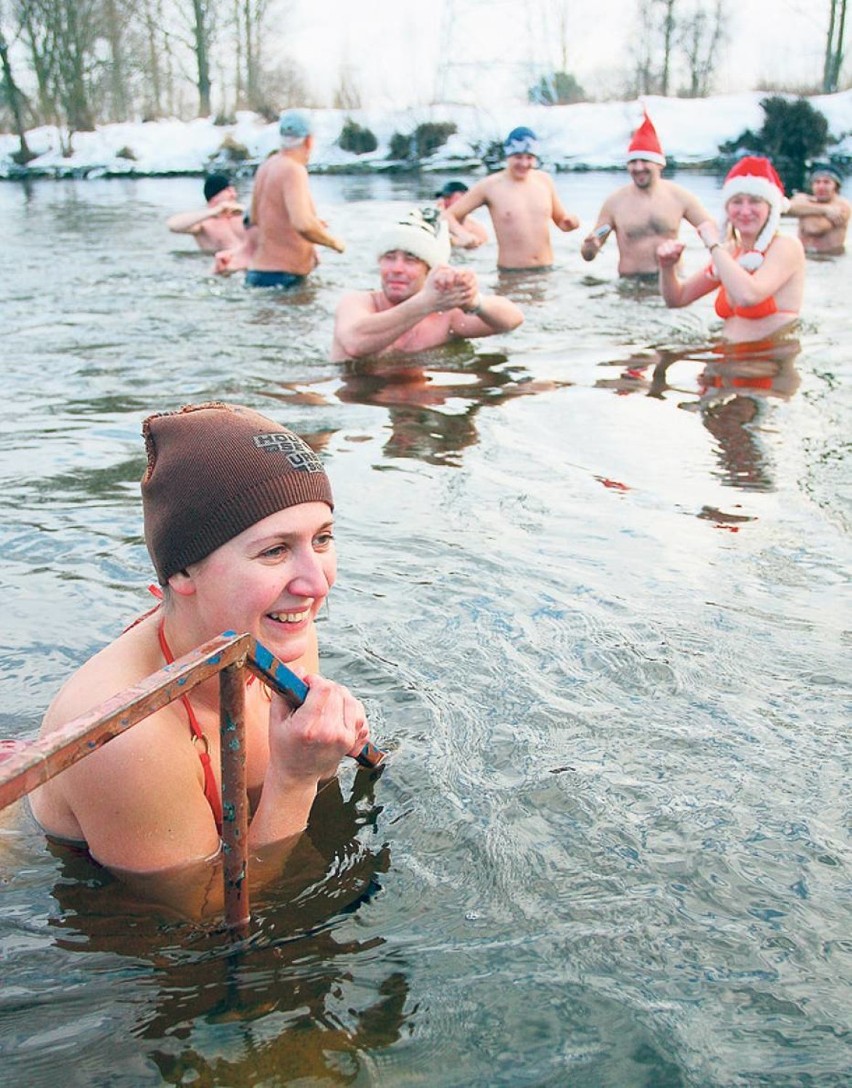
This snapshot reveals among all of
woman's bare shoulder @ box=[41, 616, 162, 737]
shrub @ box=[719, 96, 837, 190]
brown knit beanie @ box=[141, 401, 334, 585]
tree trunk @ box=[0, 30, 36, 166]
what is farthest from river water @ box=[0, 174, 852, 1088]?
tree trunk @ box=[0, 30, 36, 166]

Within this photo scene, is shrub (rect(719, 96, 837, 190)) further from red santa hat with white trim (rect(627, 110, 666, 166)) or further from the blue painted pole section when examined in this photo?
the blue painted pole section

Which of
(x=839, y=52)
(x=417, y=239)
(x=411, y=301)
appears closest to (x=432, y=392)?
(x=411, y=301)

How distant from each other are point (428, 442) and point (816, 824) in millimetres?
3664

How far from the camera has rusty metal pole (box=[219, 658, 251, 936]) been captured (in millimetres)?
1917

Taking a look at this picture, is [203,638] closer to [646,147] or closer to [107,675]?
[107,675]

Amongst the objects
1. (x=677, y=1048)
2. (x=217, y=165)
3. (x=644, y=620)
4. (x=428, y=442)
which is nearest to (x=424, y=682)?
(x=644, y=620)

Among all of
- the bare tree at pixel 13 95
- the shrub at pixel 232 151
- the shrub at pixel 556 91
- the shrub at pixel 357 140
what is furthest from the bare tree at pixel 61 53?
the shrub at pixel 556 91

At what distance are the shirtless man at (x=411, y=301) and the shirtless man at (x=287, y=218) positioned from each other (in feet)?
10.2

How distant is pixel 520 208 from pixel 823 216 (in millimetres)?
3799

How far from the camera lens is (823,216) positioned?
1353cm

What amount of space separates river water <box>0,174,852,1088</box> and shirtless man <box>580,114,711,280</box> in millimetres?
4434

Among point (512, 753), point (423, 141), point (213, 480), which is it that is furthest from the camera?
point (423, 141)

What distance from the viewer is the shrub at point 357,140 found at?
124ft

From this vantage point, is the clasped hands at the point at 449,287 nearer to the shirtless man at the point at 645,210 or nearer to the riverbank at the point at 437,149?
the shirtless man at the point at 645,210
